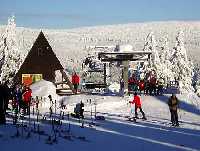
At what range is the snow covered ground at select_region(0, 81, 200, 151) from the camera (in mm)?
16641

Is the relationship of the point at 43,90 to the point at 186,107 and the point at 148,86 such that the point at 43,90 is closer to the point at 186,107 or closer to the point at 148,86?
the point at 148,86

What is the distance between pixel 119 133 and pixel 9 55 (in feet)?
157

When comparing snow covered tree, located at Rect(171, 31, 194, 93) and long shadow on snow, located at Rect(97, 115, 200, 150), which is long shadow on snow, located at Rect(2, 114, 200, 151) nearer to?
long shadow on snow, located at Rect(97, 115, 200, 150)

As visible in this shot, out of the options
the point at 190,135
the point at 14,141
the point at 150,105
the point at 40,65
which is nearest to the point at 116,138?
the point at 190,135

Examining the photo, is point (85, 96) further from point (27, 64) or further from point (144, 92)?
point (27, 64)

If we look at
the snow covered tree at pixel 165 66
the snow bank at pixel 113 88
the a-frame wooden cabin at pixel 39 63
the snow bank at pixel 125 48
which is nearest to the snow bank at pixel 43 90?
the a-frame wooden cabin at pixel 39 63

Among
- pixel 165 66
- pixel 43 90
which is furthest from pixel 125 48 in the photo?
pixel 165 66

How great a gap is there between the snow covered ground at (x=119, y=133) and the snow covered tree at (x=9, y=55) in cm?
3351

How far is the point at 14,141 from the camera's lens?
16.1 meters

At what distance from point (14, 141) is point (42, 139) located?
4.05 ft

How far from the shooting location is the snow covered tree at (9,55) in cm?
6638

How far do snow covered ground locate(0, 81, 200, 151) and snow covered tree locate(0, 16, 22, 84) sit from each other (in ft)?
110

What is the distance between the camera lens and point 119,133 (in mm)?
21672

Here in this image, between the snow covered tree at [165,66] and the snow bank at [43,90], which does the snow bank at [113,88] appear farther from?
the snow covered tree at [165,66]
